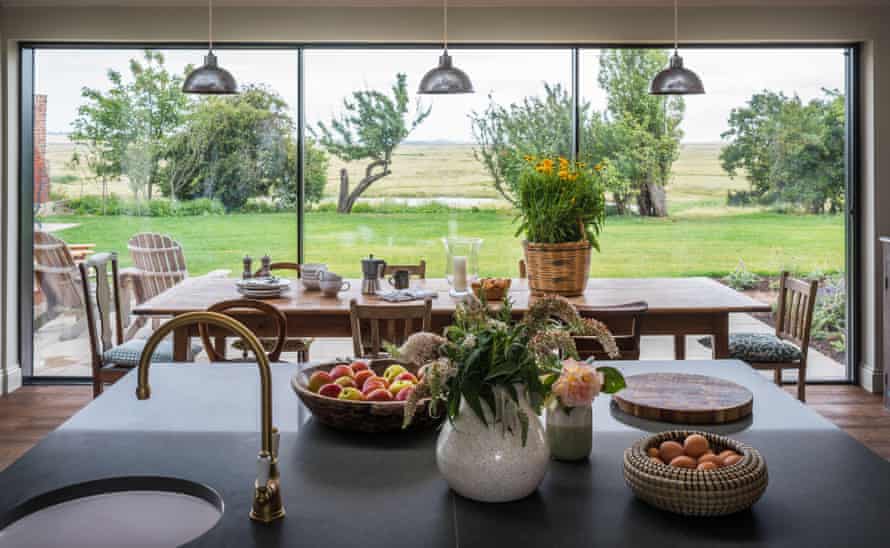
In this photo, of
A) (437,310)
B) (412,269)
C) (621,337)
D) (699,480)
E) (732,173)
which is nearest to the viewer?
(699,480)

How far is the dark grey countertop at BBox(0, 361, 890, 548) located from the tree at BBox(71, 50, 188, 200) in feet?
12.4

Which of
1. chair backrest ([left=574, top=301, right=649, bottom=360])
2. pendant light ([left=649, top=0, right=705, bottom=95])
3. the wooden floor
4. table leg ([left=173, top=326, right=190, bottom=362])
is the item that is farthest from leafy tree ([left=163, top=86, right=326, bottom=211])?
chair backrest ([left=574, top=301, right=649, bottom=360])

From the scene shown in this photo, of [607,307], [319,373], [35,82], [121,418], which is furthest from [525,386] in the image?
[35,82]

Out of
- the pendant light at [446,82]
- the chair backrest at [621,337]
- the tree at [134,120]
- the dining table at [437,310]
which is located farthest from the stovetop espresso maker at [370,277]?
the tree at [134,120]

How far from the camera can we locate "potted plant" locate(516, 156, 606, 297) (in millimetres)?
3953

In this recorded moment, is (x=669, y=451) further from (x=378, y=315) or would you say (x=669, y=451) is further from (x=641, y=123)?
(x=641, y=123)

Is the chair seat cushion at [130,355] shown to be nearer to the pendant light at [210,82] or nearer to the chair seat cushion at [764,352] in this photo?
the pendant light at [210,82]

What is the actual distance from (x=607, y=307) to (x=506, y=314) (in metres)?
2.18

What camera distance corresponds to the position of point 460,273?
420 centimetres

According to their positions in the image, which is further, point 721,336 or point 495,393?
point 721,336

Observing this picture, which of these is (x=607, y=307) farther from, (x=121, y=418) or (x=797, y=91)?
(x=797, y=91)

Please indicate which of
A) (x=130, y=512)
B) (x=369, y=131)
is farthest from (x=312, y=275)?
(x=130, y=512)

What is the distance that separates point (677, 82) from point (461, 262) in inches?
54.3

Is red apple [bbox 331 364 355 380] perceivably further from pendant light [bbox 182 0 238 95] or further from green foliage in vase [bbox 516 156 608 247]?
→ pendant light [bbox 182 0 238 95]
